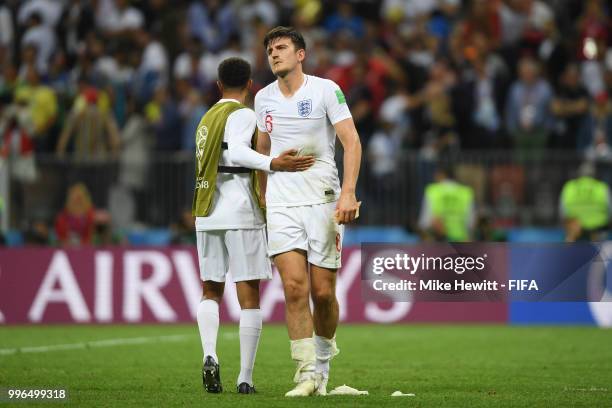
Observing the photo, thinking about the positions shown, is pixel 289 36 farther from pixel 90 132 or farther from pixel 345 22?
pixel 345 22

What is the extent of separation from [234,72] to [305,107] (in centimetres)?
73

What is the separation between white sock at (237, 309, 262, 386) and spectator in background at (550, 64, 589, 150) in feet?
38.2

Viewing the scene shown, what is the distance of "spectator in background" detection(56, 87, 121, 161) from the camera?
2100cm

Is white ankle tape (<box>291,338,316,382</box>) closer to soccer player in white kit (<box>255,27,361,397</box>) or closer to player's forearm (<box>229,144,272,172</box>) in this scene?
soccer player in white kit (<box>255,27,361,397</box>)

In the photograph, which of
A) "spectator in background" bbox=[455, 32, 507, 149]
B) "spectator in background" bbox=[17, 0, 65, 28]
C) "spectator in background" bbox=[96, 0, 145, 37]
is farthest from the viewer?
"spectator in background" bbox=[17, 0, 65, 28]

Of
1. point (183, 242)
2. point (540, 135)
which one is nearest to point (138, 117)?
point (183, 242)

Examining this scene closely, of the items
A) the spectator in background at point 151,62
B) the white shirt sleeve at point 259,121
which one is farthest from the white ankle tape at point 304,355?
the spectator in background at point 151,62

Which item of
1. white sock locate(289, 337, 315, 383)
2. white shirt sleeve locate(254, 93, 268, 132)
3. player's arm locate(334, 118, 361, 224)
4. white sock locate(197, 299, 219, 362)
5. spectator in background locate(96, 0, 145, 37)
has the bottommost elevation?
white sock locate(289, 337, 315, 383)

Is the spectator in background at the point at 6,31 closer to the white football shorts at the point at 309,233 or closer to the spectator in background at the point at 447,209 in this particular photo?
the spectator in background at the point at 447,209

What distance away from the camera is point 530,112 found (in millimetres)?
20453

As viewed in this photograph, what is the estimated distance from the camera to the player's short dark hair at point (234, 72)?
9977 millimetres

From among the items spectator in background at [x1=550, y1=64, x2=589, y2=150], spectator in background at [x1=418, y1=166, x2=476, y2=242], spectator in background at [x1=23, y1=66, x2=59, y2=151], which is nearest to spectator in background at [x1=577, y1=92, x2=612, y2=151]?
spectator in background at [x1=550, y1=64, x2=589, y2=150]

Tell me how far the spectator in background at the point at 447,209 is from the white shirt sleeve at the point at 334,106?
9925 mm

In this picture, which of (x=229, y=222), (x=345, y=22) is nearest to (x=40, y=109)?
(x=345, y=22)
